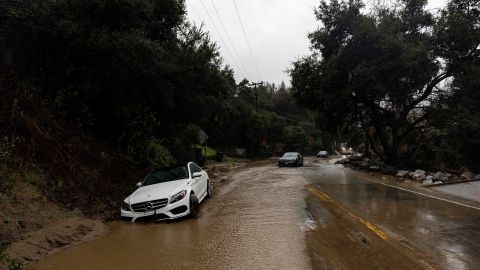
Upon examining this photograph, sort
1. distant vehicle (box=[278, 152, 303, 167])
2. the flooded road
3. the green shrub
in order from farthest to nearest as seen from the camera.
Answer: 1. distant vehicle (box=[278, 152, 303, 167])
2. the green shrub
3. the flooded road

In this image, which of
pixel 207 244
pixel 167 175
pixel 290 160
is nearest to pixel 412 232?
pixel 207 244

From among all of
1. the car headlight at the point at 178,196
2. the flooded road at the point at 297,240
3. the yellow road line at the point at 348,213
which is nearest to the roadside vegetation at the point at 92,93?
the car headlight at the point at 178,196

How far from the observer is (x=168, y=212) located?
998cm

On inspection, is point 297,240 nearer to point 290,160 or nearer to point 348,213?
point 348,213

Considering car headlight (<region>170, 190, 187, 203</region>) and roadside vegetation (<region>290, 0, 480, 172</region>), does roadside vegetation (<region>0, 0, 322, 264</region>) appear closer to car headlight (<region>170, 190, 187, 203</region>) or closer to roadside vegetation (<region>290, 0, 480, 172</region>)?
car headlight (<region>170, 190, 187, 203</region>)

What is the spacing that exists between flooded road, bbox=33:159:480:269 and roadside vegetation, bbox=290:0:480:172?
14.6 m

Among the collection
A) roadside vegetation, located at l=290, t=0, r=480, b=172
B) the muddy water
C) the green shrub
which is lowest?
the muddy water

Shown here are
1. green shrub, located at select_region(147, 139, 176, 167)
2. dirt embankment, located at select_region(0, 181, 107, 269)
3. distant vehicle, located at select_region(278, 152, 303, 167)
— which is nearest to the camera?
dirt embankment, located at select_region(0, 181, 107, 269)

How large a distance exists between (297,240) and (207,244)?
173cm

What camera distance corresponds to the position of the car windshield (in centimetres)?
1184

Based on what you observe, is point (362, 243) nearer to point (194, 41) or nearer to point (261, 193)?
point (261, 193)

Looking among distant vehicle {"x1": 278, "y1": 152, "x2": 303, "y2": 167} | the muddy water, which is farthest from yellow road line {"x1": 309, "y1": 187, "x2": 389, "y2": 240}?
distant vehicle {"x1": 278, "y1": 152, "x2": 303, "y2": 167}

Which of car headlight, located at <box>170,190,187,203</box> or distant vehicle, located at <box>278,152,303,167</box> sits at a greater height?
distant vehicle, located at <box>278,152,303,167</box>

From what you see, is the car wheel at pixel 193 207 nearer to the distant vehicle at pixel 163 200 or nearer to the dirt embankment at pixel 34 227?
the distant vehicle at pixel 163 200
